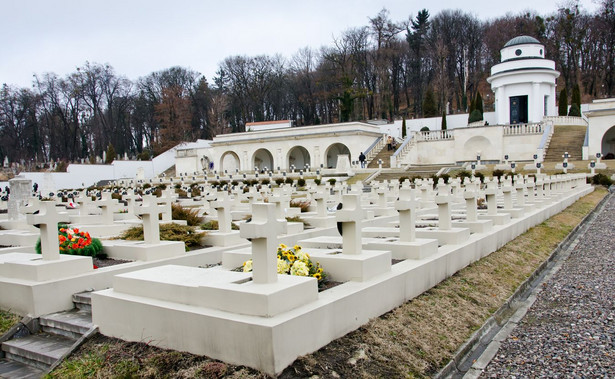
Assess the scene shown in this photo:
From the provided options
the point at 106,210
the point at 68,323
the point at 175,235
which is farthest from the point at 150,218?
the point at 106,210

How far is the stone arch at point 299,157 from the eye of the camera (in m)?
54.8

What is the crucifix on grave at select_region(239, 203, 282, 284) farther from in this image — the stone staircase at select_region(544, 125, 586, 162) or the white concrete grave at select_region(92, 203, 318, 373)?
the stone staircase at select_region(544, 125, 586, 162)

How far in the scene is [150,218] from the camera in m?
7.09

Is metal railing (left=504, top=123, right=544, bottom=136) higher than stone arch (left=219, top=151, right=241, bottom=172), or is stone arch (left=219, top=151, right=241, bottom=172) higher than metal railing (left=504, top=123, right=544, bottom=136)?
metal railing (left=504, top=123, right=544, bottom=136)

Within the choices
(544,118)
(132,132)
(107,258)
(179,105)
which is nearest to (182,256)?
(107,258)

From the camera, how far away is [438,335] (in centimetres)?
507

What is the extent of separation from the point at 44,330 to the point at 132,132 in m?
72.7

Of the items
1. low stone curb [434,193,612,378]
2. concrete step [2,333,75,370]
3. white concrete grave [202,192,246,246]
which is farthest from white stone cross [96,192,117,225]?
low stone curb [434,193,612,378]

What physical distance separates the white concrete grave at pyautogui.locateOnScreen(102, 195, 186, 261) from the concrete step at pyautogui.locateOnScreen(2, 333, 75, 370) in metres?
1.88

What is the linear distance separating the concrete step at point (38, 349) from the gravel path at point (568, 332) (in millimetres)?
4193

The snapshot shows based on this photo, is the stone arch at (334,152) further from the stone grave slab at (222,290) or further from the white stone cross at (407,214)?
the stone grave slab at (222,290)

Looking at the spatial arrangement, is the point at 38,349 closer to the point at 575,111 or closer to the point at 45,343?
the point at 45,343

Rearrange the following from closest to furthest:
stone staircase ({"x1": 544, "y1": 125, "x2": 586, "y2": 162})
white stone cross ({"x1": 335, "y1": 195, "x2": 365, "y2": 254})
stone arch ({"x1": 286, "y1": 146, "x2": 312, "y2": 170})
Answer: white stone cross ({"x1": 335, "y1": 195, "x2": 365, "y2": 254}), stone staircase ({"x1": 544, "y1": 125, "x2": 586, "y2": 162}), stone arch ({"x1": 286, "y1": 146, "x2": 312, "y2": 170})

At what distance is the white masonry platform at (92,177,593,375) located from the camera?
3848 millimetres
